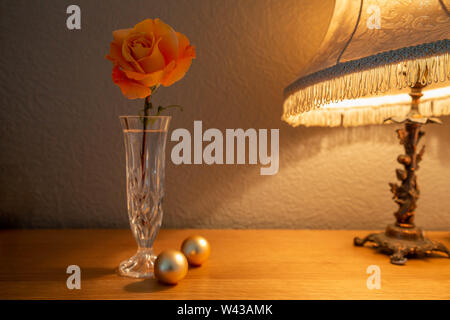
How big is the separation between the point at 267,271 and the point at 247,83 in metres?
0.48

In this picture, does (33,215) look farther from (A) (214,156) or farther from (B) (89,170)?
(A) (214,156)

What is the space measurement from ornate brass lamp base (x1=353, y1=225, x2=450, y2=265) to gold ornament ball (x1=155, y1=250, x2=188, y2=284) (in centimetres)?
41

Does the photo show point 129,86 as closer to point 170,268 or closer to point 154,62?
point 154,62

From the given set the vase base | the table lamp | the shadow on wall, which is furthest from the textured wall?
the vase base

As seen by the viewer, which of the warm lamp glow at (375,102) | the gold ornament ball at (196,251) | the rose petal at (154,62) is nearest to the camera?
the rose petal at (154,62)

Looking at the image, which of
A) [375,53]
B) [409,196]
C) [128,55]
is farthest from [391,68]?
[128,55]

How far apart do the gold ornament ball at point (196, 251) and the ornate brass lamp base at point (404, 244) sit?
36cm

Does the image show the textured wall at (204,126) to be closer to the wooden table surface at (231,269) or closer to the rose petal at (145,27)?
the wooden table surface at (231,269)

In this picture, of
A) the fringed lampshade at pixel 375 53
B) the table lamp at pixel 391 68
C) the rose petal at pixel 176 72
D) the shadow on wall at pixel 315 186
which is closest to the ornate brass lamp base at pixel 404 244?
the table lamp at pixel 391 68

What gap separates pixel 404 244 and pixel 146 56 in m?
0.60

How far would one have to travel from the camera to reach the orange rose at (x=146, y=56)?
0.47m

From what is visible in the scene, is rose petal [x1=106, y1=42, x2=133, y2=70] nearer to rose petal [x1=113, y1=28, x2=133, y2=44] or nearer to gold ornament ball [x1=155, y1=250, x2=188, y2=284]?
rose petal [x1=113, y1=28, x2=133, y2=44]

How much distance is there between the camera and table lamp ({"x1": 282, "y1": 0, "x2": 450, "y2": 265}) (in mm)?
479
